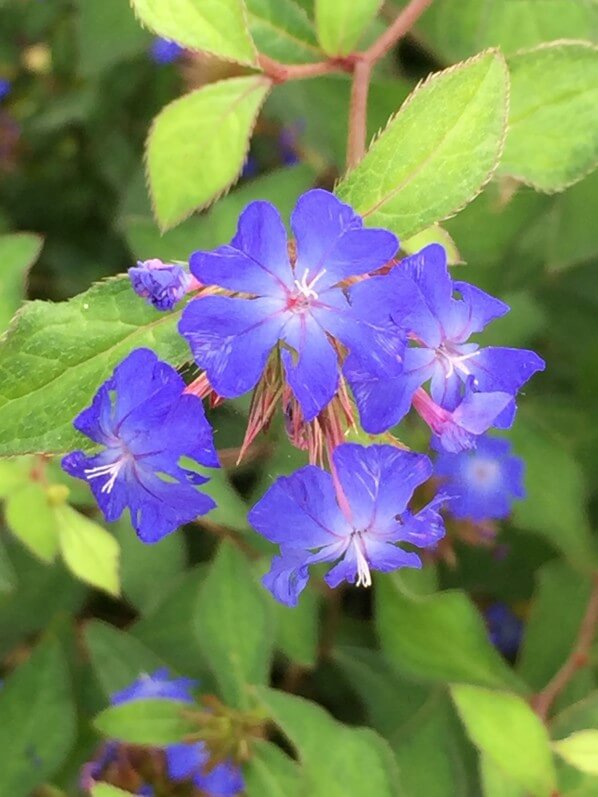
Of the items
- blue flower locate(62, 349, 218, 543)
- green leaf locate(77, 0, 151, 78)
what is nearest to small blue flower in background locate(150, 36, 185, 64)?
green leaf locate(77, 0, 151, 78)

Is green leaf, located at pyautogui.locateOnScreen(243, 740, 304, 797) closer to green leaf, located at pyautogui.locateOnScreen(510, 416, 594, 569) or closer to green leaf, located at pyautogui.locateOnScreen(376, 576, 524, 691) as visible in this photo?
green leaf, located at pyautogui.locateOnScreen(376, 576, 524, 691)

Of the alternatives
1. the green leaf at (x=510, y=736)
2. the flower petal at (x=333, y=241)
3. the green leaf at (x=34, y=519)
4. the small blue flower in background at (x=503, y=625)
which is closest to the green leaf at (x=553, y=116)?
the flower petal at (x=333, y=241)

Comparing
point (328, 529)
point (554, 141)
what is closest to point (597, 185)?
point (554, 141)

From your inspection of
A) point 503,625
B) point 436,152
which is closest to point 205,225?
point 436,152

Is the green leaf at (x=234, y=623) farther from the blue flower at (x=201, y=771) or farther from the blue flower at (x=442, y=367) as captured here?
the blue flower at (x=442, y=367)

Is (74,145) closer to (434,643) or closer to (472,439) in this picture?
(434,643)
